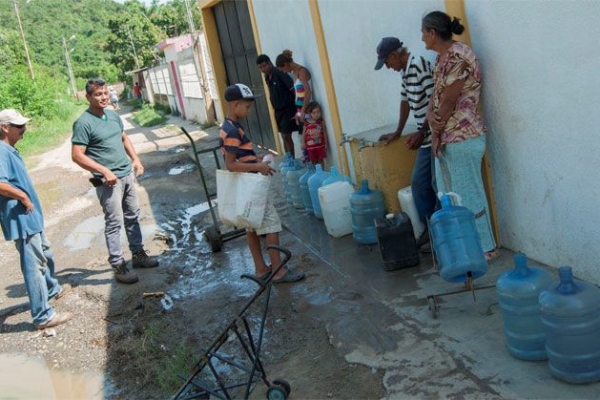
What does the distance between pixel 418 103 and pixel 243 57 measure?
7.12 meters

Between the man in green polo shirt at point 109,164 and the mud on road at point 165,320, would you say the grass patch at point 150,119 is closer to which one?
the mud on road at point 165,320

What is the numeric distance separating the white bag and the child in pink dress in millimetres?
2693

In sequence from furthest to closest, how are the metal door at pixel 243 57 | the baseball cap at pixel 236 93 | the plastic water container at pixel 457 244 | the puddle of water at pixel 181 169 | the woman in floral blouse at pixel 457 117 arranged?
the puddle of water at pixel 181 169, the metal door at pixel 243 57, the baseball cap at pixel 236 93, the woman in floral blouse at pixel 457 117, the plastic water container at pixel 457 244

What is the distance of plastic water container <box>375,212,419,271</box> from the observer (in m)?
4.69

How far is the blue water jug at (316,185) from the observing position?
6.25m

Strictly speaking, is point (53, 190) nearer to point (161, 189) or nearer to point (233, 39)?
point (161, 189)

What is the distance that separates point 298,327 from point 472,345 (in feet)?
4.23

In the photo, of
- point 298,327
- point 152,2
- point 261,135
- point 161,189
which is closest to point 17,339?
point 298,327

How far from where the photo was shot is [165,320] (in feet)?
16.1

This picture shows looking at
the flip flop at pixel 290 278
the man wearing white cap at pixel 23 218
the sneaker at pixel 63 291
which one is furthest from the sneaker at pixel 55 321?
the flip flop at pixel 290 278

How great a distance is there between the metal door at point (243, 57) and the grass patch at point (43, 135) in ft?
34.2

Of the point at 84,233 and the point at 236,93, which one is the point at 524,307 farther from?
the point at 84,233

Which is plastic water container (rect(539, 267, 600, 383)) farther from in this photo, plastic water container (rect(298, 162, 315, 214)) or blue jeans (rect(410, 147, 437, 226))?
plastic water container (rect(298, 162, 315, 214))

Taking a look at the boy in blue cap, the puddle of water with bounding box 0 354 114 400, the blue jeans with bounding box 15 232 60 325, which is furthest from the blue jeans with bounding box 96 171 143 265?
the boy in blue cap
